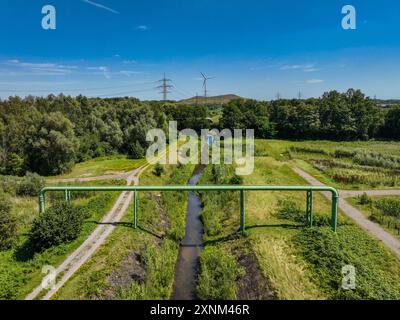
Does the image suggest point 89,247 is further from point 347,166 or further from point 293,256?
point 347,166

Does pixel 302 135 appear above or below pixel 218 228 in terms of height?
above

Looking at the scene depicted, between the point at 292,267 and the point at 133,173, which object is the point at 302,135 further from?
the point at 292,267

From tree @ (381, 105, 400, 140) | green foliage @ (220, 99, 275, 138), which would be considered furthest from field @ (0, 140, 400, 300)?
tree @ (381, 105, 400, 140)

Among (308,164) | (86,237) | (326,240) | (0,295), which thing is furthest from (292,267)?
(308,164)

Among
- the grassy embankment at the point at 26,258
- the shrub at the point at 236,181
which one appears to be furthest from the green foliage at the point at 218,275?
the shrub at the point at 236,181

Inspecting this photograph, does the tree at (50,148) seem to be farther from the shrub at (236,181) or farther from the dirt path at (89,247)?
the shrub at (236,181)
